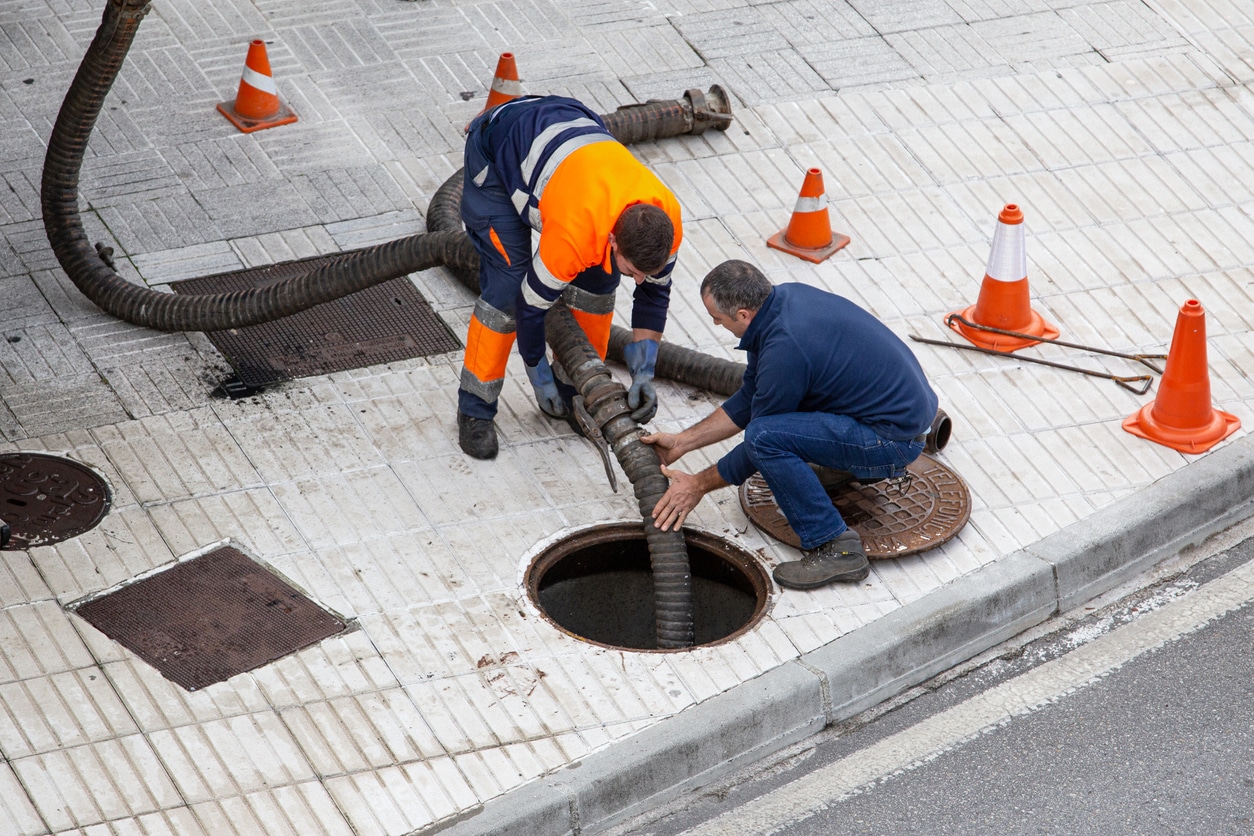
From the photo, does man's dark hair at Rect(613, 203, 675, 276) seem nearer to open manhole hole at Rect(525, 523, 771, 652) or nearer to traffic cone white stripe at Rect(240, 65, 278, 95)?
open manhole hole at Rect(525, 523, 771, 652)

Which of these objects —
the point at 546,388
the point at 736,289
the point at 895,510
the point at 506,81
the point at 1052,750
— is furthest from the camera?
the point at 506,81

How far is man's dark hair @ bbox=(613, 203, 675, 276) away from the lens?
5426 millimetres

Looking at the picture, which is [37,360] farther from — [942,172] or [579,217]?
[942,172]

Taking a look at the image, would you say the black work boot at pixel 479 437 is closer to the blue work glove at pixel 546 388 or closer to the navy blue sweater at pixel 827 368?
the blue work glove at pixel 546 388

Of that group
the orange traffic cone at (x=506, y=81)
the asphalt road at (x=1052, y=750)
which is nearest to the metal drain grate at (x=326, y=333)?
the orange traffic cone at (x=506, y=81)

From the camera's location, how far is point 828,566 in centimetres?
568

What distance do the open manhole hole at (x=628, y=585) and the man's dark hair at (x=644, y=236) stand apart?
1117 millimetres

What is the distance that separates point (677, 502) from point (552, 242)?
105cm

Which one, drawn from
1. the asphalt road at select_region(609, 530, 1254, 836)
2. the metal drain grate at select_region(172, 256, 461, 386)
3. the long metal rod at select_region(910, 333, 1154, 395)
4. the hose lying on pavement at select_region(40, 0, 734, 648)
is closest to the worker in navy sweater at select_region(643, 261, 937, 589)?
the hose lying on pavement at select_region(40, 0, 734, 648)

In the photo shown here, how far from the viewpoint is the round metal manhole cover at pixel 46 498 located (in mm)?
5812

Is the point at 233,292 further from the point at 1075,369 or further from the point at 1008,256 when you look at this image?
the point at 1075,369

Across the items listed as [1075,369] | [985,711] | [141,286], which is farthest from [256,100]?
[985,711]

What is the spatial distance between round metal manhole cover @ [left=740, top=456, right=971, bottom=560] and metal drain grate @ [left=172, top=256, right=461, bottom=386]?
1757 millimetres

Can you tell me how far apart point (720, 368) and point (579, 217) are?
4.60 feet
